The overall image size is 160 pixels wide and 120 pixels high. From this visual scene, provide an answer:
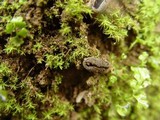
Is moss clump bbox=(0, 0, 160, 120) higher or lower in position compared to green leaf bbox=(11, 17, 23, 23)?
lower

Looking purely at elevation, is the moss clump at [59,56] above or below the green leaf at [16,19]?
below

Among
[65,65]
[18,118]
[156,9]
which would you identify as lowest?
[18,118]

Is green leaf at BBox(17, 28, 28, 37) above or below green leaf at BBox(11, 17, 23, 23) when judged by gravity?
below

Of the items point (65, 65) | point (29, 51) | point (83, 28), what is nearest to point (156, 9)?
point (83, 28)

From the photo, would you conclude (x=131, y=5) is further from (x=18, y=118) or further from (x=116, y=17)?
(x=18, y=118)

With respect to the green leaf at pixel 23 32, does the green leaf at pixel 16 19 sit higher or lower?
higher

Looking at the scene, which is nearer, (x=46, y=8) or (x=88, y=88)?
(x=46, y=8)

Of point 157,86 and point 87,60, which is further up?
point 87,60

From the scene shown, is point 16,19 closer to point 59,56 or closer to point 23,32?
point 23,32

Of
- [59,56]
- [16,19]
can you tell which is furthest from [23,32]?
[59,56]

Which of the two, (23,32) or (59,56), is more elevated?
(23,32)

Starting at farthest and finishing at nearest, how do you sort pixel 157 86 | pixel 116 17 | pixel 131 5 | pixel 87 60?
pixel 157 86 < pixel 131 5 < pixel 116 17 < pixel 87 60
